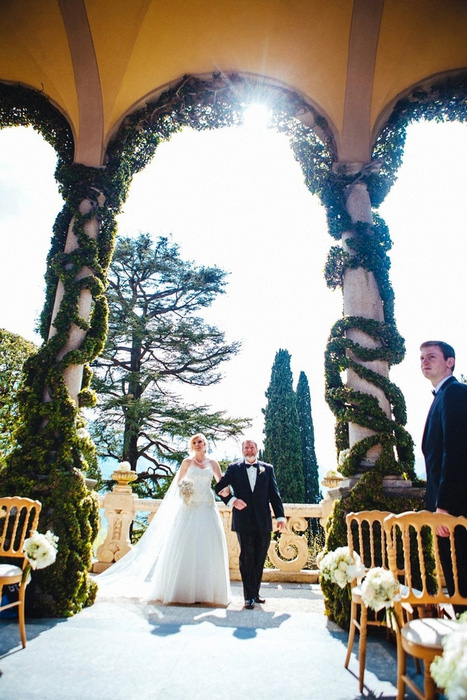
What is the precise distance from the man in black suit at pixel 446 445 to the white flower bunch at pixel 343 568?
549 millimetres

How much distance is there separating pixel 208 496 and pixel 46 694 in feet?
9.50

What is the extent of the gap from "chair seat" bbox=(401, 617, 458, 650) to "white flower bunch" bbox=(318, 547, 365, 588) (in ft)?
2.16

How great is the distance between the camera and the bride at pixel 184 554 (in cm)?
451

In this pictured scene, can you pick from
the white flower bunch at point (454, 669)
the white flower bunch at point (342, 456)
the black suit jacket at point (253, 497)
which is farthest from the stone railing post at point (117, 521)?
the white flower bunch at point (454, 669)

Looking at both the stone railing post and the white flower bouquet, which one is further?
the stone railing post

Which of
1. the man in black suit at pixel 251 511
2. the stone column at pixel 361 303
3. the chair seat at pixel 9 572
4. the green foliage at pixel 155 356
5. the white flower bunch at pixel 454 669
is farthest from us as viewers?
the green foliage at pixel 155 356

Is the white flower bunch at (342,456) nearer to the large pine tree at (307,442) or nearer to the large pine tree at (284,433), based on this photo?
the large pine tree at (284,433)

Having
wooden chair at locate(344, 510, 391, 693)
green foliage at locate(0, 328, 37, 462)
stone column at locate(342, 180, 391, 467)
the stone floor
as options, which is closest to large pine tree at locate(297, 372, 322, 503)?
green foliage at locate(0, 328, 37, 462)

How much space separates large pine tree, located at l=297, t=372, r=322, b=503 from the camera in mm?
18242

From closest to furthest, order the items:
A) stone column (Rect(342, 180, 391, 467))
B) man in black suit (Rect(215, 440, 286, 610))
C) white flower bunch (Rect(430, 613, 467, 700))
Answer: white flower bunch (Rect(430, 613, 467, 700)), man in black suit (Rect(215, 440, 286, 610)), stone column (Rect(342, 180, 391, 467))

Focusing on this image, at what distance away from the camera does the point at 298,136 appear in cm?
680

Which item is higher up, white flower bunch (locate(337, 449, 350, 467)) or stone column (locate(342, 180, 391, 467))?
stone column (locate(342, 180, 391, 467))

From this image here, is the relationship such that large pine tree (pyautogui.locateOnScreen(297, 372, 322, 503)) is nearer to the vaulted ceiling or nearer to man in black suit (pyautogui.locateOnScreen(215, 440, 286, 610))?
man in black suit (pyautogui.locateOnScreen(215, 440, 286, 610))

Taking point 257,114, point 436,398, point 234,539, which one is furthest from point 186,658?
point 257,114
